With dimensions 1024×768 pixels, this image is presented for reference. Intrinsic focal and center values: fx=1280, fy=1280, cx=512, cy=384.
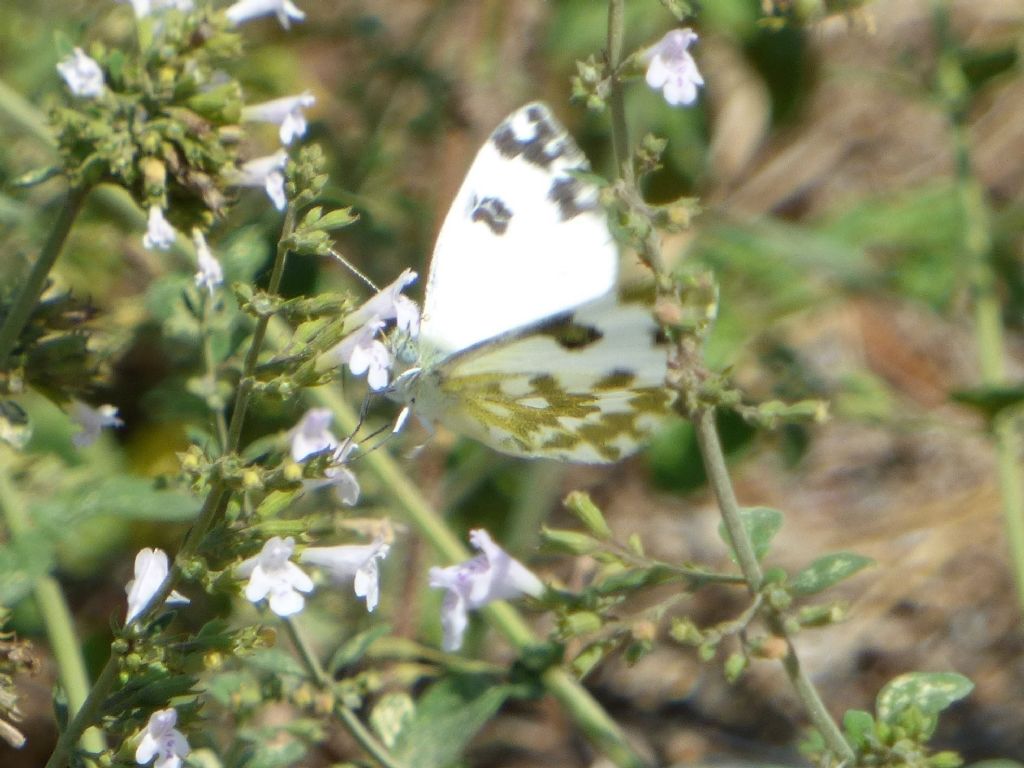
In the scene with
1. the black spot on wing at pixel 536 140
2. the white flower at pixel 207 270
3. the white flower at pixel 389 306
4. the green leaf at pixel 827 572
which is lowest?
the green leaf at pixel 827 572

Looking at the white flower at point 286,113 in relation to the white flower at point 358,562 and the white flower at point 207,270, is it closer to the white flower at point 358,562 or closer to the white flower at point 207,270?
the white flower at point 207,270

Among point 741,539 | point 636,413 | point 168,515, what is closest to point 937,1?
point 636,413

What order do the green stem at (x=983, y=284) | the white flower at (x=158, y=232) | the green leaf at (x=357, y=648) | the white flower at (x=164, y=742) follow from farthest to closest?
the green stem at (x=983, y=284) → the green leaf at (x=357, y=648) → the white flower at (x=158, y=232) → the white flower at (x=164, y=742)

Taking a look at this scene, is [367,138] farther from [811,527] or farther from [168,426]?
[811,527]

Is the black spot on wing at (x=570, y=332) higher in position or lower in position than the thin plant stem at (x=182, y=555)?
higher

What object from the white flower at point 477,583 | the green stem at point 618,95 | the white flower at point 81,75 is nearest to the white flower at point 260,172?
the white flower at point 81,75

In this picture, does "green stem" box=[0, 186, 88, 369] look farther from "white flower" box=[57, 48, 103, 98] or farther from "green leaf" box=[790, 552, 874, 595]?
"green leaf" box=[790, 552, 874, 595]
